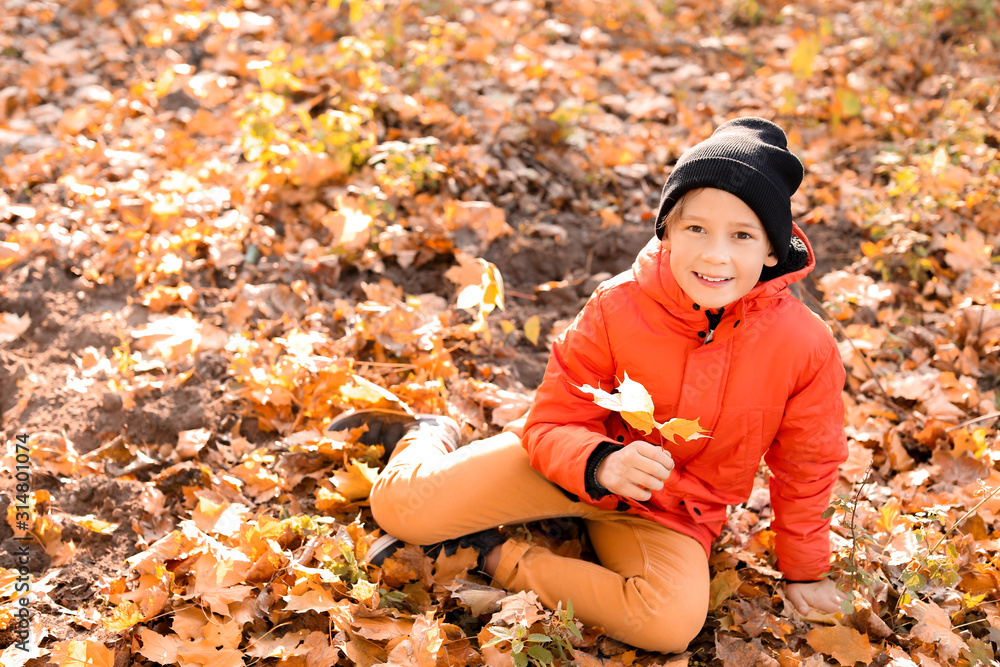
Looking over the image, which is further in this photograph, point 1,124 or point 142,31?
point 142,31

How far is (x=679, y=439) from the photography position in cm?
192

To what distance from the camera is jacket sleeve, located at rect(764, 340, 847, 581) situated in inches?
72.6

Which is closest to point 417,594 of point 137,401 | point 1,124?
point 137,401

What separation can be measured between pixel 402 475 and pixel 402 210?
5.40 feet

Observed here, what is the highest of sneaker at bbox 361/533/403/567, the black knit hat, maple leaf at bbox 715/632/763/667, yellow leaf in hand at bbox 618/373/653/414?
the black knit hat

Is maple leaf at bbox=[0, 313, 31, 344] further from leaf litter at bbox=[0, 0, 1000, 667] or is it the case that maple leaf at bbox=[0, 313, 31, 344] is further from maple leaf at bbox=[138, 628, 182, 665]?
maple leaf at bbox=[138, 628, 182, 665]

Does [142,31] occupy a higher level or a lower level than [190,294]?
higher

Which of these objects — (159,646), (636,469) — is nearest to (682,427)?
(636,469)

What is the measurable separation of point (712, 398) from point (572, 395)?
0.37 m

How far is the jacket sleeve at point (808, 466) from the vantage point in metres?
1.84

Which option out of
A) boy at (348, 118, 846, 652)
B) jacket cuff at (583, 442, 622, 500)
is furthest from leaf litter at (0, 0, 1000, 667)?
jacket cuff at (583, 442, 622, 500)

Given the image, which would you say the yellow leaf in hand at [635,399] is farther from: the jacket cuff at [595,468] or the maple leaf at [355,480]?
the maple leaf at [355,480]

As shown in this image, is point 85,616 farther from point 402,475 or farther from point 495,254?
point 495,254

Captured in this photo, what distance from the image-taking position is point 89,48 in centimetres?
451
